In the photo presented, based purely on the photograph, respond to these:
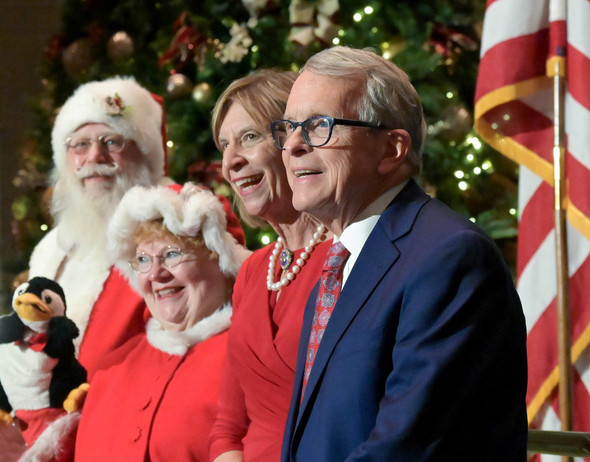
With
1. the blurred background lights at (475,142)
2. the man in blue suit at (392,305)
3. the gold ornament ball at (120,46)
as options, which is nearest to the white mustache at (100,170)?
the gold ornament ball at (120,46)

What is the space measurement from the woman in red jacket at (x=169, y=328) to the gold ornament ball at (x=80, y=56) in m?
1.90

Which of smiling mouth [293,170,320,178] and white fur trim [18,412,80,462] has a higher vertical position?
smiling mouth [293,170,320,178]

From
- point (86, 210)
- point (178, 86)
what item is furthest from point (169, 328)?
point (178, 86)

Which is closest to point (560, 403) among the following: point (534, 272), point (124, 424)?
point (534, 272)

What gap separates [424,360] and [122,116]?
7.61 ft

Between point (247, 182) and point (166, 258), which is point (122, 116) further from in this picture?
point (247, 182)

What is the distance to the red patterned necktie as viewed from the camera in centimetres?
158

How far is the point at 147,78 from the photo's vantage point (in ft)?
13.9

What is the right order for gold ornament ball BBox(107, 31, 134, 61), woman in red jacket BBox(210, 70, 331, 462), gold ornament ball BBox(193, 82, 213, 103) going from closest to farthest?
woman in red jacket BBox(210, 70, 331, 462), gold ornament ball BBox(193, 82, 213, 103), gold ornament ball BBox(107, 31, 134, 61)

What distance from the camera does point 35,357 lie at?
2867mm

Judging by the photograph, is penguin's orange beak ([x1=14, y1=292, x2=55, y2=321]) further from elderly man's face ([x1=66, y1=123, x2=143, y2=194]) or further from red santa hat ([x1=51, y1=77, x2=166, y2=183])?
red santa hat ([x1=51, y1=77, x2=166, y2=183])

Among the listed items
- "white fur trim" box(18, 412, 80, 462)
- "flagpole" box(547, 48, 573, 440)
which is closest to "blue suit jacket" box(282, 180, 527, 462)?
"flagpole" box(547, 48, 573, 440)

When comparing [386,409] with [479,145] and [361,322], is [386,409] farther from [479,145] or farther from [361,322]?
[479,145]

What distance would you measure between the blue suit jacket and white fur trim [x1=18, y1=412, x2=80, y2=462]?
1.50 m
